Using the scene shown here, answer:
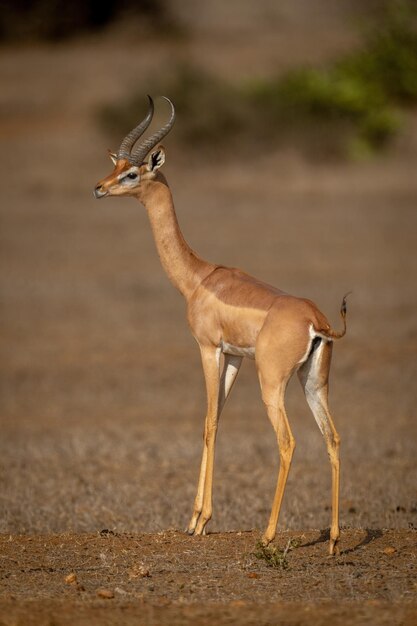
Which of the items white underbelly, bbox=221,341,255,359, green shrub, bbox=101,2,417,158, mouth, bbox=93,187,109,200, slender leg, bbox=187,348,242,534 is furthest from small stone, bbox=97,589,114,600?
green shrub, bbox=101,2,417,158

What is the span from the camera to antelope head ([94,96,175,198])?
29.5ft

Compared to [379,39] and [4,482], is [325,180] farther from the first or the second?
[4,482]

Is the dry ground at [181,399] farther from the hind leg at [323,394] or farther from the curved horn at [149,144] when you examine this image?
the curved horn at [149,144]

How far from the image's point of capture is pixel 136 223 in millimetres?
28656

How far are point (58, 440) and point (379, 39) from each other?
2880 centimetres

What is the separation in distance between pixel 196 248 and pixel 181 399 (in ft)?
31.3

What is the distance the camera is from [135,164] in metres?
9.12

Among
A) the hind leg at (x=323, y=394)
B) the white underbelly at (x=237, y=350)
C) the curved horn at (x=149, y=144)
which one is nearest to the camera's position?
the hind leg at (x=323, y=394)

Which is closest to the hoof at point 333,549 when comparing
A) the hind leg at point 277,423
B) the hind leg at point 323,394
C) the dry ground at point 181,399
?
the dry ground at point 181,399

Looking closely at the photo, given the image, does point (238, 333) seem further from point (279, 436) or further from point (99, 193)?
point (99, 193)

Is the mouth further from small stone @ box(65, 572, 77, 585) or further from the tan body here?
small stone @ box(65, 572, 77, 585)

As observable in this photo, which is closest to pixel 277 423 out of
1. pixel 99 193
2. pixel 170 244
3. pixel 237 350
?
pixel 237 350

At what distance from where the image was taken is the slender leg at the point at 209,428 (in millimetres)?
8805

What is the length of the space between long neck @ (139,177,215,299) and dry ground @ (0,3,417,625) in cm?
191
